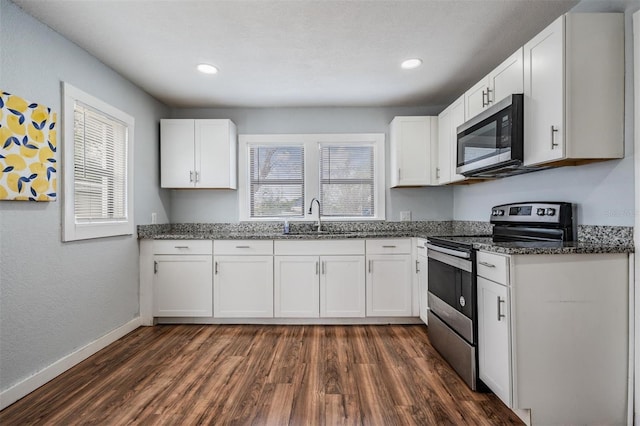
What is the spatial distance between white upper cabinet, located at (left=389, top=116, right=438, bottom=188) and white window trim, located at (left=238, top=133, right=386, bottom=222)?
0.31 meters

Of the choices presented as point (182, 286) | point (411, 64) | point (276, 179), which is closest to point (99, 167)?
point (182, 286)

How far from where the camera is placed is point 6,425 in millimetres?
1733

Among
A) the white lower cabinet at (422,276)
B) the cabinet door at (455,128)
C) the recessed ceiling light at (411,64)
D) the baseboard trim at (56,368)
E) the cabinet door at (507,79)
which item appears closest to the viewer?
the baseboard trim at (56,368)

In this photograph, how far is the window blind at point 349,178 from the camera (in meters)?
3.92

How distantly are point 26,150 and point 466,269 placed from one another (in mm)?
2869

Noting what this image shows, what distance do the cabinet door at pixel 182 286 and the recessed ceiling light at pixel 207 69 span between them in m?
1.76

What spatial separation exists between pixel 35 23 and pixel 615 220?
369cm

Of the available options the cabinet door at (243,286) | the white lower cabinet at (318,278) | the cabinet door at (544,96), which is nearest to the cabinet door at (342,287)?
the white lower cabinet at (318,278)

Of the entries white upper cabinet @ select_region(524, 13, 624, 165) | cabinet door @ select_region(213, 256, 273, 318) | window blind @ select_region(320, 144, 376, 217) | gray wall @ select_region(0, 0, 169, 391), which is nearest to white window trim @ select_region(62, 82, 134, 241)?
gray wall @ select_region(0, 0, 169, 391)

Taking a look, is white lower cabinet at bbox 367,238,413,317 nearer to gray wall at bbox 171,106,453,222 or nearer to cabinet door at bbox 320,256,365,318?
cabinet door at bbox 320,256,365,318

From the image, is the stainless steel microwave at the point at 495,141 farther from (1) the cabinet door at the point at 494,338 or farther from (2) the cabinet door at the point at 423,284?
(2) the cabinet door at the point at 423,284

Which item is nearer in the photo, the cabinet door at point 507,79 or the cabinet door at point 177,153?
the cabinet door at point 507,79

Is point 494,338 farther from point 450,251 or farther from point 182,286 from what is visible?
point 182,286

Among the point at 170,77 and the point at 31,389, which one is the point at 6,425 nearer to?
the point at 31,389
